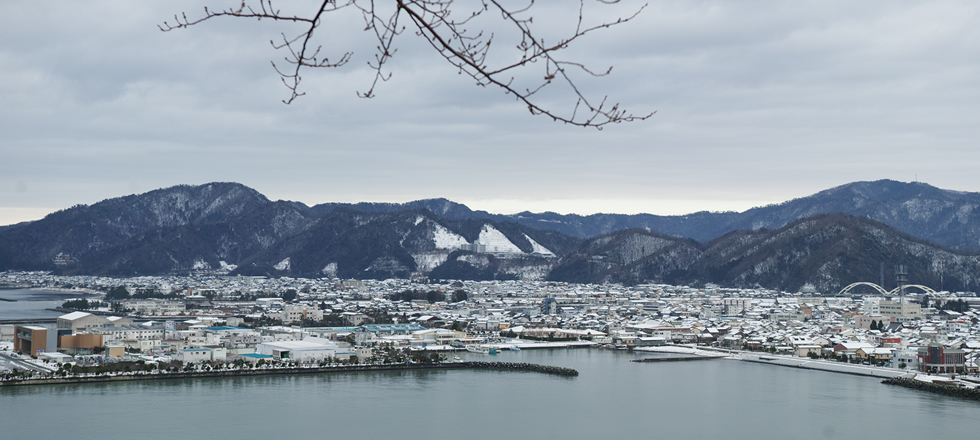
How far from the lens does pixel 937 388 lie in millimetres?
13375

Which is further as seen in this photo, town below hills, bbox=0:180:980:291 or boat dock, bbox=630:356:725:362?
town below hills, bbox=0:180:980:291

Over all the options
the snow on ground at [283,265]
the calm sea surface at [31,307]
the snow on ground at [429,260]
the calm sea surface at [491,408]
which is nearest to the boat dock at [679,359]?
the calm sea surface at [491,408]

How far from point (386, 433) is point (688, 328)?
1582 centimetres

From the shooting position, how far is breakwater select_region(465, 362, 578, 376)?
15.3 m

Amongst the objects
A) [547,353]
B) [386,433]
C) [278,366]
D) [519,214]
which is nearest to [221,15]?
[386,433]

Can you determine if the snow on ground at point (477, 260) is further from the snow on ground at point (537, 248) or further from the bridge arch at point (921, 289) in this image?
the bridge arch at point (921, 289)

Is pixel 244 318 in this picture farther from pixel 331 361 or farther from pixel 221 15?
pixel 221 15

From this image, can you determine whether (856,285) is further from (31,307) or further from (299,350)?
(31,307)

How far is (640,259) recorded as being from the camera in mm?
51250

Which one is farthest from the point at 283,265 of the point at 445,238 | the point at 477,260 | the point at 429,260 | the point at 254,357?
the point at 254,357

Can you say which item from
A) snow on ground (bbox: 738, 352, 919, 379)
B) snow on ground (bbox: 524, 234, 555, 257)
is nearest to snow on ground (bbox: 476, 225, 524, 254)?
snow on ground (bbox: 524, 234, 555, 257)

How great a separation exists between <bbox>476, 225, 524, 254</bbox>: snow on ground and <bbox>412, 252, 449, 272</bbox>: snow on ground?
4265 mm

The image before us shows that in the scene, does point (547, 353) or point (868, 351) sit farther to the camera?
point (547, 353)

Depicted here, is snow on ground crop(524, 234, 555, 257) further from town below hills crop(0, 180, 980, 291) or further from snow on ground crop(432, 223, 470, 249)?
snow on ground crop(432, 223, 470, 249)
